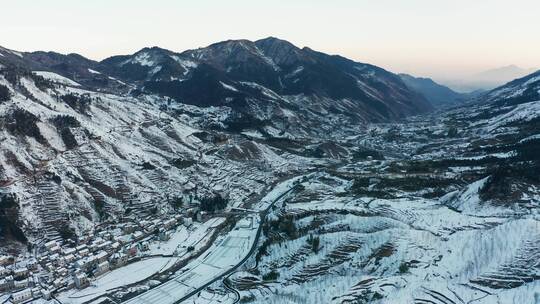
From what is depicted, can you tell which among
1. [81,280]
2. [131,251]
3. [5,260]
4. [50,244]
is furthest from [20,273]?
[131,251]

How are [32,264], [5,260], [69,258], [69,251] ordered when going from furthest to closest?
[69,251]
[69,258]
[5,260]
[32,264]

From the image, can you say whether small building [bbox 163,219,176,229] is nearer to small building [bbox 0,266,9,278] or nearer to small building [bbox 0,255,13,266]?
small building [bbox 0,255,13,266]

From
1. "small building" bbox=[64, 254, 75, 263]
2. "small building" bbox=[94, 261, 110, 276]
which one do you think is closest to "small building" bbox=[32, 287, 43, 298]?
"small building" bbox=[64, 254, 75, 263]

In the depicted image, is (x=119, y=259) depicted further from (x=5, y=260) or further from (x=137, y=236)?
(x=5, y=260)

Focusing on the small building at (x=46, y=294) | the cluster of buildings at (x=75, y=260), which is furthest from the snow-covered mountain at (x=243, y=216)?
the small building at (x=46, y=294)

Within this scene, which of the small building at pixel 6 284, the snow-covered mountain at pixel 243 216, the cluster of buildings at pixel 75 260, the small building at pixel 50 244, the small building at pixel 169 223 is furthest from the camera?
the small building at pixel 169 223

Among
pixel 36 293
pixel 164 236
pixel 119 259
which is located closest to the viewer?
pixel 36 293

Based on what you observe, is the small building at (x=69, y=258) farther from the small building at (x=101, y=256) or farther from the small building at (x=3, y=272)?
the small building at (x=3, y=272)

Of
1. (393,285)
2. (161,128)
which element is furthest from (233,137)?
(393,285)

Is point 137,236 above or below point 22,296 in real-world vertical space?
above
